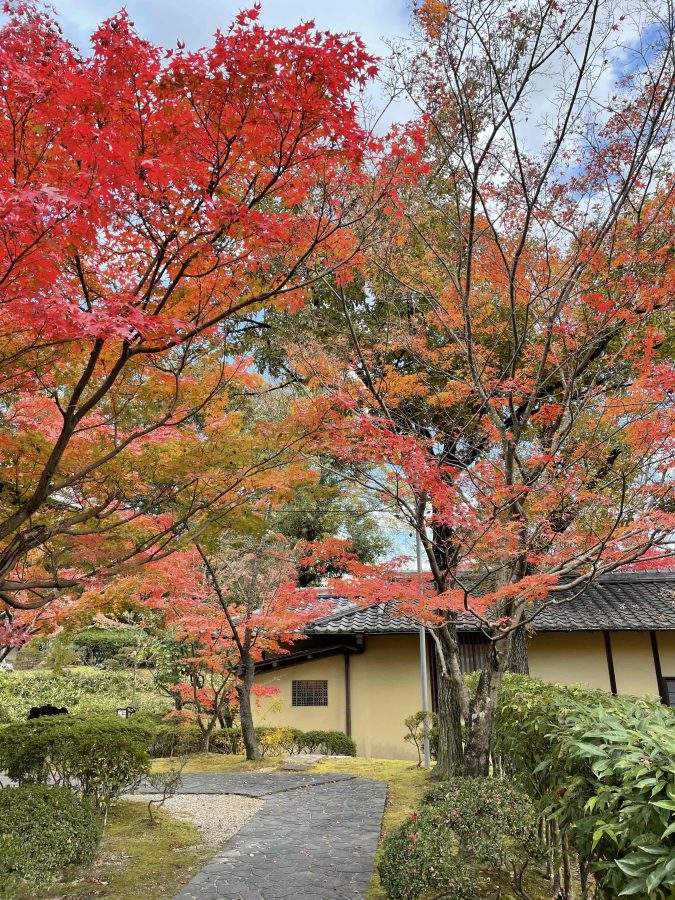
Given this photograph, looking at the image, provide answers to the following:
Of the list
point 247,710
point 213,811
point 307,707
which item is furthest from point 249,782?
point 307,707

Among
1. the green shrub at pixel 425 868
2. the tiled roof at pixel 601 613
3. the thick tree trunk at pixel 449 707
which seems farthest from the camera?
the tiled roof at pixel 601 613

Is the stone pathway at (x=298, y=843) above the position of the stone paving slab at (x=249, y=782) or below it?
above

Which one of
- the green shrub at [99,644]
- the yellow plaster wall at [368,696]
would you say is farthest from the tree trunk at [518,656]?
the green shrub at [99,644]

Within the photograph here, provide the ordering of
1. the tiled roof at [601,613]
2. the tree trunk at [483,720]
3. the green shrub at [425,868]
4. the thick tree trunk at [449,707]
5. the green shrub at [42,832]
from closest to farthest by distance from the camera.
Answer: the green shrub at [425,868] < the green shrub at [42,832] < the tree trunk at [483,720] < the thick tree trunk at [449,707] < the tiled roof at [601,613]

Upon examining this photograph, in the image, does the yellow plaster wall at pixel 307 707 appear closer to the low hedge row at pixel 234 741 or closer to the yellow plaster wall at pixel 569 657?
the low hedge row at pixel 234 741

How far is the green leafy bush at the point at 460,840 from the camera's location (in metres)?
4.11

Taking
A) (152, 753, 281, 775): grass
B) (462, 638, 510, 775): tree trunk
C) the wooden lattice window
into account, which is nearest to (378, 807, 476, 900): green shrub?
(462, 638, 510, 775): tree trunk

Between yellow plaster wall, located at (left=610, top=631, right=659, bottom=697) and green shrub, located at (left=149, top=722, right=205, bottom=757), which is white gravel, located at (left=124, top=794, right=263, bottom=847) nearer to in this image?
green shrub, located at (left=149, top=722, right=205, bottom=757)

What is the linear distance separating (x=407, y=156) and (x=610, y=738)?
488 centimetres

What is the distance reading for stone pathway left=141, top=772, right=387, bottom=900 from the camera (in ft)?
16.0

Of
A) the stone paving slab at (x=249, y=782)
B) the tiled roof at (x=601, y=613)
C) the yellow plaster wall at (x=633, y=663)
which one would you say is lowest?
the stone paving slab at (x=249, y=782)

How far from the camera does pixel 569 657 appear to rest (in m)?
12.9

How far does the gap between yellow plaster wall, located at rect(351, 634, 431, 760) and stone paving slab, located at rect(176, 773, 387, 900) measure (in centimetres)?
438

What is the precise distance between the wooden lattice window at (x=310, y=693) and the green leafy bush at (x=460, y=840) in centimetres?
980
